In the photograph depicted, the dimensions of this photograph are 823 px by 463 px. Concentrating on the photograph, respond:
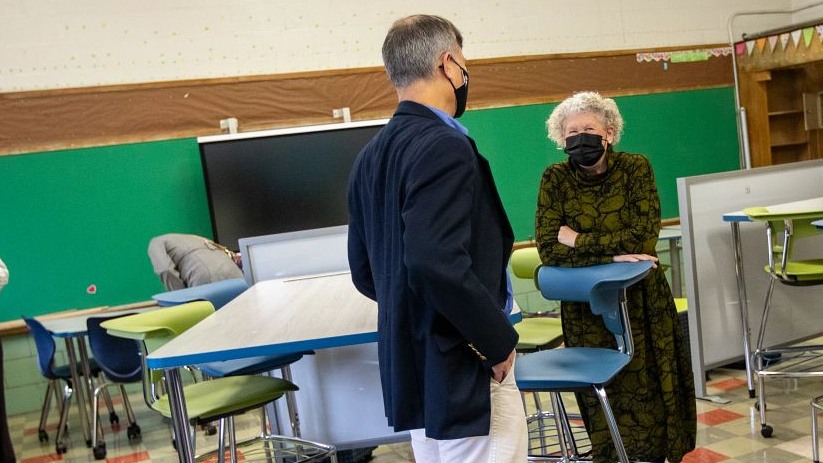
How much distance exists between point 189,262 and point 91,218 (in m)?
1.18

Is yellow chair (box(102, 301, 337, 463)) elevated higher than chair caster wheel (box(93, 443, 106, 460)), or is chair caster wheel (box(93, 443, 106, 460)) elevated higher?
yellow chair (box(102, 301, 337, 463))

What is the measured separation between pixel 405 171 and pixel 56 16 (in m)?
5.40

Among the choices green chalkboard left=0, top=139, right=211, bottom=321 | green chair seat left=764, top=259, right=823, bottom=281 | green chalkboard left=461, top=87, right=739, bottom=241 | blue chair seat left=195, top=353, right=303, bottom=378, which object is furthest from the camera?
green chalkboard left=461, top=87, right=739, bottom=241

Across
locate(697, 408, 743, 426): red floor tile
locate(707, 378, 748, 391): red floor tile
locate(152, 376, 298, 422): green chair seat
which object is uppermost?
locate(152, 376, 298, 422): green chair seat

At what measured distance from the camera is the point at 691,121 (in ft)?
25.9

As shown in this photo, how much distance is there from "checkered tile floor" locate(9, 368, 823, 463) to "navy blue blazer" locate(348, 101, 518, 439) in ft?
6.82

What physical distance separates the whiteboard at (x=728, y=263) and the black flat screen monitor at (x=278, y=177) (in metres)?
3.12

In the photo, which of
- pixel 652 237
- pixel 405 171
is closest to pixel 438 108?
pixel 405 171

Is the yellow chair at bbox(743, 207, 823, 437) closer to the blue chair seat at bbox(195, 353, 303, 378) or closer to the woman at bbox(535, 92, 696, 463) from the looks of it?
the woman at bbox(535, 92, 696, 463)

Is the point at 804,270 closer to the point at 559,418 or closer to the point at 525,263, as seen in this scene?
the point at 525,263

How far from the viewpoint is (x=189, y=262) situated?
5398 millimetres

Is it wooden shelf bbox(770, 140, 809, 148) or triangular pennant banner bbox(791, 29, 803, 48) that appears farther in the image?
wooden shelf bbox(770, 140, 809, 148)

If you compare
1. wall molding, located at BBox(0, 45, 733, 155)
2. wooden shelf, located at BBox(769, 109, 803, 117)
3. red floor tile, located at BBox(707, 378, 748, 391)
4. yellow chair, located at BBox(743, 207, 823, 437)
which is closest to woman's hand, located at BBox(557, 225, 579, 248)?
yellow chair, located at BBox(743, 207, 823, 437)

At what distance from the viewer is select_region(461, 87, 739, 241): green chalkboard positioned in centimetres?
717
